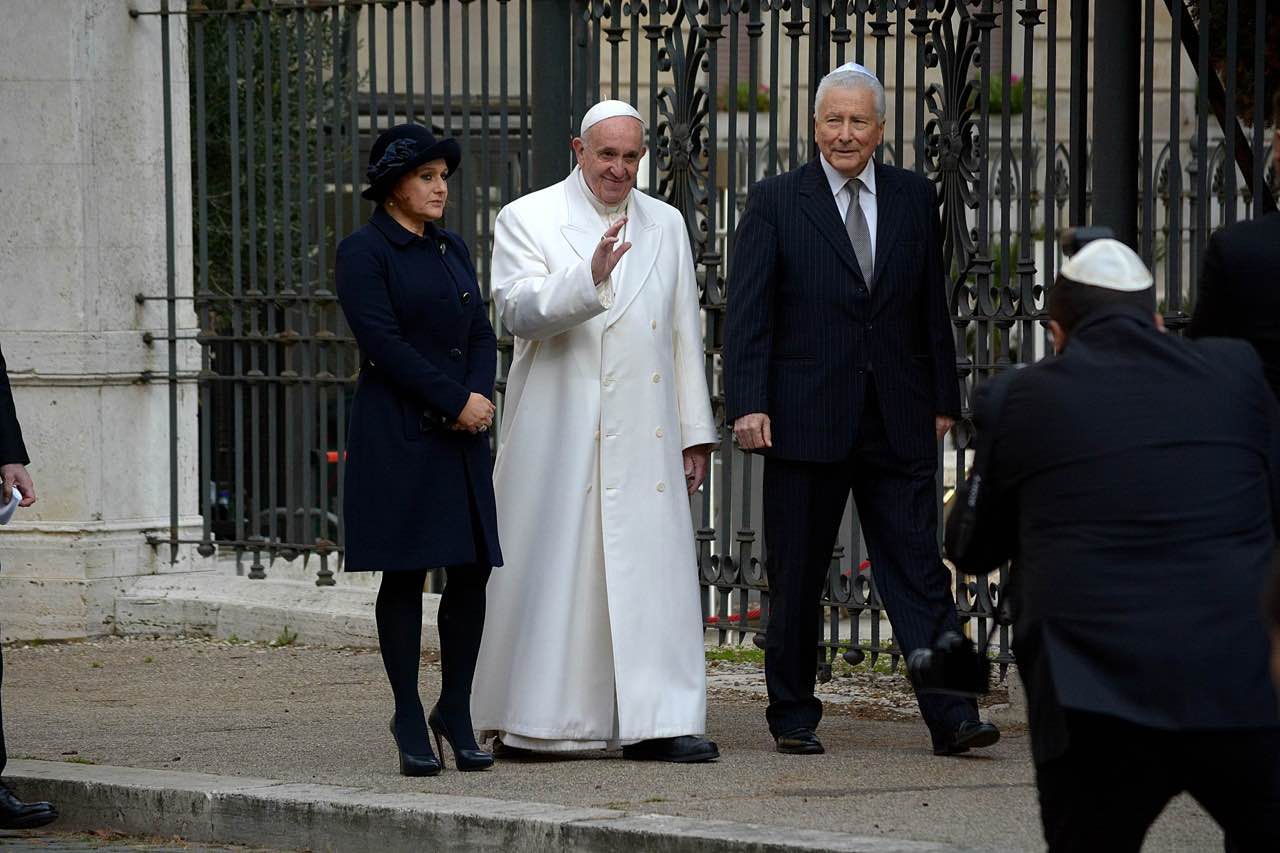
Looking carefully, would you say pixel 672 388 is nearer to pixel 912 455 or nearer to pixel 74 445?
pixel 912 455

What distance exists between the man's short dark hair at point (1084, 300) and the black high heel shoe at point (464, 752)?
9.83 feet

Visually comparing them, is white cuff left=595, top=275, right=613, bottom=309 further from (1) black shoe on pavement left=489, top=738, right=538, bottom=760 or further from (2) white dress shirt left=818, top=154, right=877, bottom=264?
(1) black shoe on pavement left=489, top=738, right=538, bottom=760

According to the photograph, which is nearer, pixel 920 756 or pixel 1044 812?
pixel 1044 812

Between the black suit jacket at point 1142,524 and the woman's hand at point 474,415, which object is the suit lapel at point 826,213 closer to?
the woman's hand at point 474,415

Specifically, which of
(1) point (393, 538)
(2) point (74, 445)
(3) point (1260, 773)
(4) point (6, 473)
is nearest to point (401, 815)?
(1) point (393, 538)

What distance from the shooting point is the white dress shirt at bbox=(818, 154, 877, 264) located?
6.61 m

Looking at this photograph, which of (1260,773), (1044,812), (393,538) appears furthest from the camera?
(393,538)

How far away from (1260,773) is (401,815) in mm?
2784

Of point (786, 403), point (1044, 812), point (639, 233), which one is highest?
A: point (639, 233)

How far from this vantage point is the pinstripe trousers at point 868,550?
649cm

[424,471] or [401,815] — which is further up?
[424,471]

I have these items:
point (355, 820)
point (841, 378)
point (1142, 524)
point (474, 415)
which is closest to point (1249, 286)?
point (1142, 524)

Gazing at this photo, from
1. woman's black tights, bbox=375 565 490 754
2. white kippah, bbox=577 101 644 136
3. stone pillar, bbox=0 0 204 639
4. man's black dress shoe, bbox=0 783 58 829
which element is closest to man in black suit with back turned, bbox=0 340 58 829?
man's black dress shoe, bbox=0 783 58 829

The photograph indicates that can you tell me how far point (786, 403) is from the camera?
6562 mm
